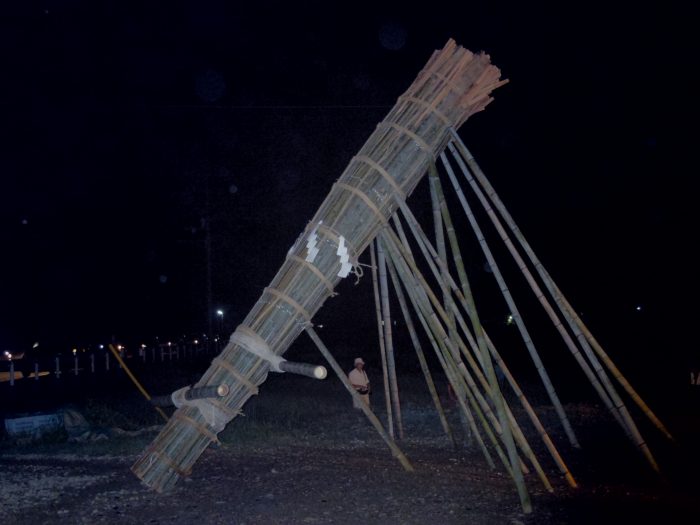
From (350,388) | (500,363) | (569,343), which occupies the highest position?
(569,343)

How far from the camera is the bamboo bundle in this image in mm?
7086

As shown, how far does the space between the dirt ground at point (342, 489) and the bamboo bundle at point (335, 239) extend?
2.31ft

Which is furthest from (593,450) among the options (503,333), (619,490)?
(503,333)

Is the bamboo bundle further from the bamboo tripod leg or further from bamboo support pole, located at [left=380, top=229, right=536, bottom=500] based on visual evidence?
the bamboo tripod leg

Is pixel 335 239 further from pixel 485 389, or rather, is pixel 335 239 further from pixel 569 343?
pixel 569 343

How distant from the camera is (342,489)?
6965 mm

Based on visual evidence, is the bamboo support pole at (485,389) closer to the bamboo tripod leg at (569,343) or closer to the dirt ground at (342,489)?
the dirt ground at (342,489)

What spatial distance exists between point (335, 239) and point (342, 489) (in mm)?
2668

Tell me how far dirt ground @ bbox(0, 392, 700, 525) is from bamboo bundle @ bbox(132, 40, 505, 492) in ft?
2.31

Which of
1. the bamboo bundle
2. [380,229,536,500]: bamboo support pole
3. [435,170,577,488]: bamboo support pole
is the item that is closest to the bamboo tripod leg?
[435,170,577,488]: bamboo support pole

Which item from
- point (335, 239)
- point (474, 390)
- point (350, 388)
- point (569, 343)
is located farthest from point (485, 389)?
point (335, 239)

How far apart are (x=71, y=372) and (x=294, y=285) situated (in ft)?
52.4

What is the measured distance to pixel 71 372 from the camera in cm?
2053

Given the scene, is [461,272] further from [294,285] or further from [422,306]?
[294,285]
